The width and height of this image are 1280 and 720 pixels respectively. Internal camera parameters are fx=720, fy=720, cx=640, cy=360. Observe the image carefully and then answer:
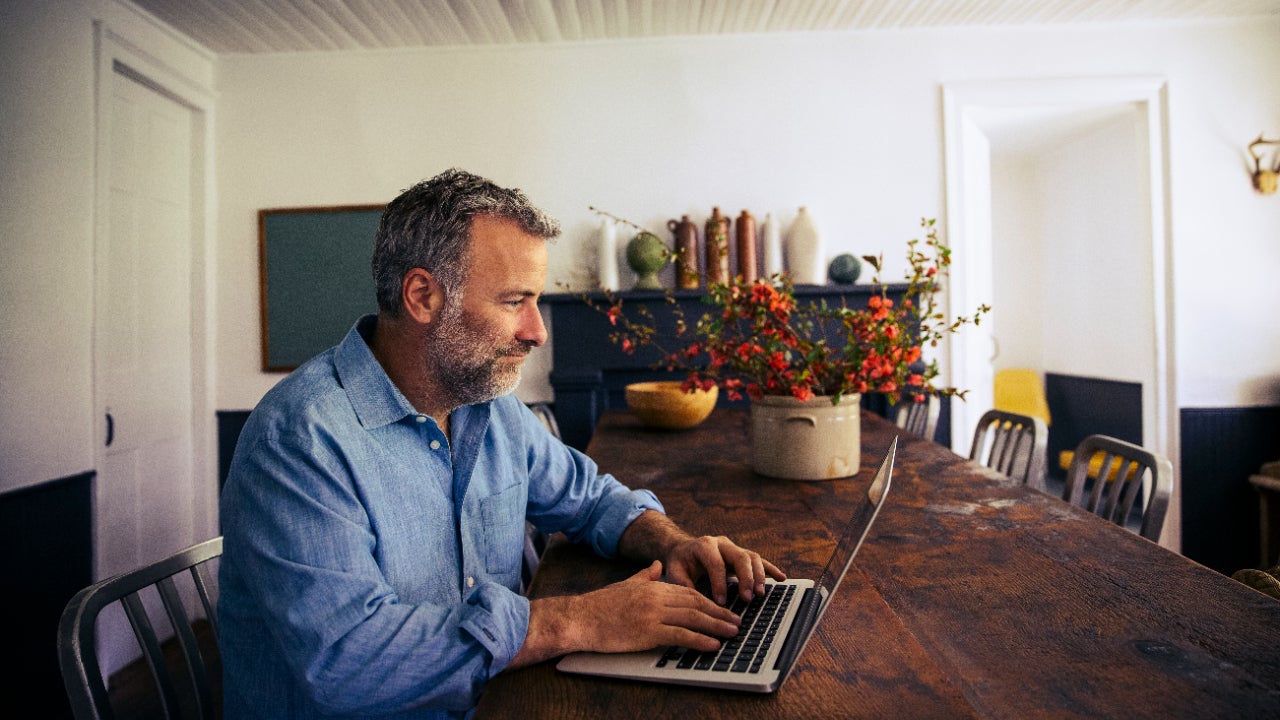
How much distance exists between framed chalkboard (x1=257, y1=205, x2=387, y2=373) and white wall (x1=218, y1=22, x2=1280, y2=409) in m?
0.08

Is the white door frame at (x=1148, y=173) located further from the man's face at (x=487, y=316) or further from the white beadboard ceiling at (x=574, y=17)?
the man's face at (x=487, y=316)

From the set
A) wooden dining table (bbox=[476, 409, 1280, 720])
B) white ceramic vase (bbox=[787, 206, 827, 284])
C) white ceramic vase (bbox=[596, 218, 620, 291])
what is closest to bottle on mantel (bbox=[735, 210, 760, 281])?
white ceramic vase (bbox=[787, 206, 827, 284])

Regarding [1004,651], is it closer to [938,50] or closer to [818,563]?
[818,563]

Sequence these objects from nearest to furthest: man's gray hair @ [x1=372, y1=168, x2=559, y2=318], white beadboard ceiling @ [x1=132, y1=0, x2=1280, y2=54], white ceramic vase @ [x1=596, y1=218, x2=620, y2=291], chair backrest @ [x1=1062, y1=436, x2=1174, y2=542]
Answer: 1. man's gray hair @ [x1=372, y1=168, x2=559, y2=318]
2. chair backrest @ [x1=1062, y1=436, x2=1174, y2=542]
3. white beadboard ceiling @ [x1=132, y1=0, x2=1280, y2=54]
4. white ceramic vase @ [x1=596, y1=218, x2=620, y2=291]

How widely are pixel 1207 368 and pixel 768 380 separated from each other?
3.23 m

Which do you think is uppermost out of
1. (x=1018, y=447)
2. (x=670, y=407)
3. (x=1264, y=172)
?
(x=1264, y=172)

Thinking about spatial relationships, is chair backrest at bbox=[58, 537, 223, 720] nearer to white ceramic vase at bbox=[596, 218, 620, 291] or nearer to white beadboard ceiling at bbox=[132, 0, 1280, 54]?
white ceramic vase at bbox=[596, 218, 620, 291]

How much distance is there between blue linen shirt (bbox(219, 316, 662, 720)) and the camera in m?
0.81

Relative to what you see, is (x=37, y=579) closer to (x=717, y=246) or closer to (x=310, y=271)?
(x=310, y=271)

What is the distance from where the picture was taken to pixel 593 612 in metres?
0.86

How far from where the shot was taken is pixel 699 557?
106 cm

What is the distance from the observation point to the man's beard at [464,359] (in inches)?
45.7

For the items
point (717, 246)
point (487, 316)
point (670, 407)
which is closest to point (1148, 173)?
point (717, 246)

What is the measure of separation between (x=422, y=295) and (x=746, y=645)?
0.73 m
